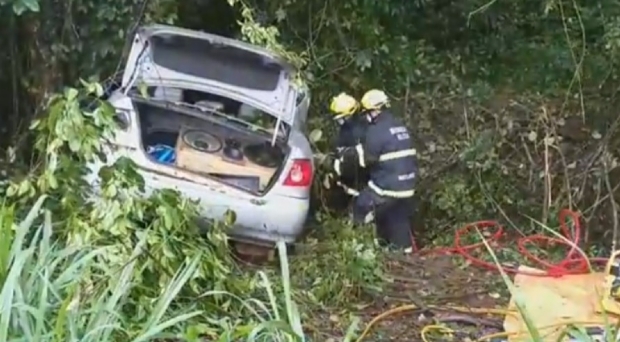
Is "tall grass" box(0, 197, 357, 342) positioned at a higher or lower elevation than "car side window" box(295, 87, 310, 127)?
lower

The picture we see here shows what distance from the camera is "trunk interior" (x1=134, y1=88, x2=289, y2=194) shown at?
7473 millimetres

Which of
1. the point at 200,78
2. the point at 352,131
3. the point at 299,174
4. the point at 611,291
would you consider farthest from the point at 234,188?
the point at 611,291

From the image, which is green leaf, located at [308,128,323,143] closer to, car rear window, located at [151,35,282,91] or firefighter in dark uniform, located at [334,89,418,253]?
firefighter in dark uniform, located at [334,89,418,253]

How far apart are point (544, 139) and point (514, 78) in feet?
4.31

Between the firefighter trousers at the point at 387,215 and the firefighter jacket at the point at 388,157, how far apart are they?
Answer: 66 mm

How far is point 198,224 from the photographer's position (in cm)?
625

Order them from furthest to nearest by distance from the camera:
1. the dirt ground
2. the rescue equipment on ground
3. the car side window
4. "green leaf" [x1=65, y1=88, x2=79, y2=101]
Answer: the car side window < the dirt ground < the rescue equipment on ground < "green leaf" [x1=65, y1=88, x2=79, y2=101]

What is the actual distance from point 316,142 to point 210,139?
1777mm

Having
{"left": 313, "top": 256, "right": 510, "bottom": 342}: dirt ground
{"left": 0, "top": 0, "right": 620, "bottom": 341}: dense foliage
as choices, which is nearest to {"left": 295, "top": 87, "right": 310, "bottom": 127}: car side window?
{"left": 0, "top": 0, "right": 620, "bottom": 341}: dense foliage

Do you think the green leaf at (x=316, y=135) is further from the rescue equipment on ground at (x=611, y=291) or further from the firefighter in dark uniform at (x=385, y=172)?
the rescue equipment on ground at (x=611, y=291)

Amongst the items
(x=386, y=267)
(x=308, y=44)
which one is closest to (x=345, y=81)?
(x=308, y=44)

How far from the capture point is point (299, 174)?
23.8 ft

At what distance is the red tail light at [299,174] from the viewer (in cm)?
722

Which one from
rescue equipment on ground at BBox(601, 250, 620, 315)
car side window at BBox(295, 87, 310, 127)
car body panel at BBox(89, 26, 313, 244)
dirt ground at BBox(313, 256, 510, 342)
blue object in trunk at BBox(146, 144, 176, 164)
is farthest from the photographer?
car side window at BBox(295, 87, 310, 127)
